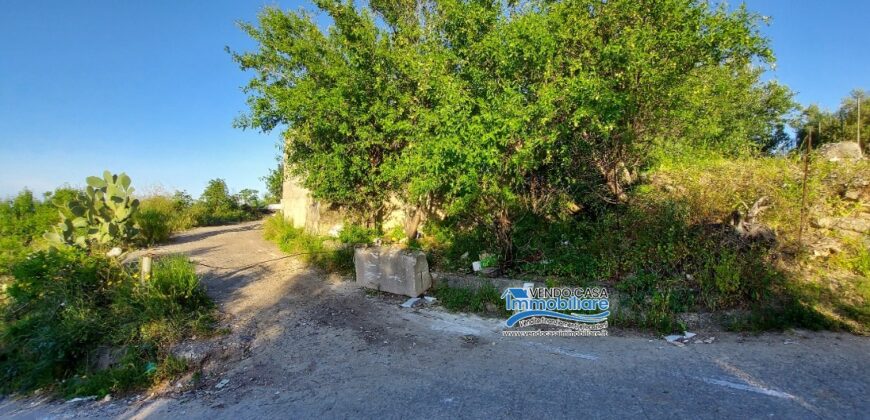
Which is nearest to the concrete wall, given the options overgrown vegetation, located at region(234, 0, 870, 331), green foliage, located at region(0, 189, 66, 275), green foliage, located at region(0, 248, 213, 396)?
overgrown vegetation, located at region(234, 0, 870, 331)

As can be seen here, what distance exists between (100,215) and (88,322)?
8.54ft

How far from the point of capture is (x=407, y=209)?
862 centimetres

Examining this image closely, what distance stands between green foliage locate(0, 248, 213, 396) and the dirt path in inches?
11.5

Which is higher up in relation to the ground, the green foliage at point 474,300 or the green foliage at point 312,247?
the green foliage at point 312,247

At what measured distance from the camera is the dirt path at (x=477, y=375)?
9.57 feet

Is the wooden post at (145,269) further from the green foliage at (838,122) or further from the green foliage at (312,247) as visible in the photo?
the green foliage at (838,122)

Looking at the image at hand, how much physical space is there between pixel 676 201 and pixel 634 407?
3.55m

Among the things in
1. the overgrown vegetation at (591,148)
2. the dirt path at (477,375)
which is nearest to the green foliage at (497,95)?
the overgrown vegetation at (591,148)

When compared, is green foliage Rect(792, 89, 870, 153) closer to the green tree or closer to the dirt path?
the dirt path

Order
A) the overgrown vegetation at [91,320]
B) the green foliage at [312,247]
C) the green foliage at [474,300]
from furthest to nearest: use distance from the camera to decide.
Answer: the green foliage at [312,247]
the green foliage at [474,300]
the overgrown vegetation at [91,320]

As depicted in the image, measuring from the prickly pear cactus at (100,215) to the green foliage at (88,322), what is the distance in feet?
2.77

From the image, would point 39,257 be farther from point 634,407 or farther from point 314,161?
point 634,407

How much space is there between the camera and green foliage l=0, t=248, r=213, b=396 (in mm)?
4223

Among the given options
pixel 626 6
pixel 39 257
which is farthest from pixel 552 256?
pixel 39 257
